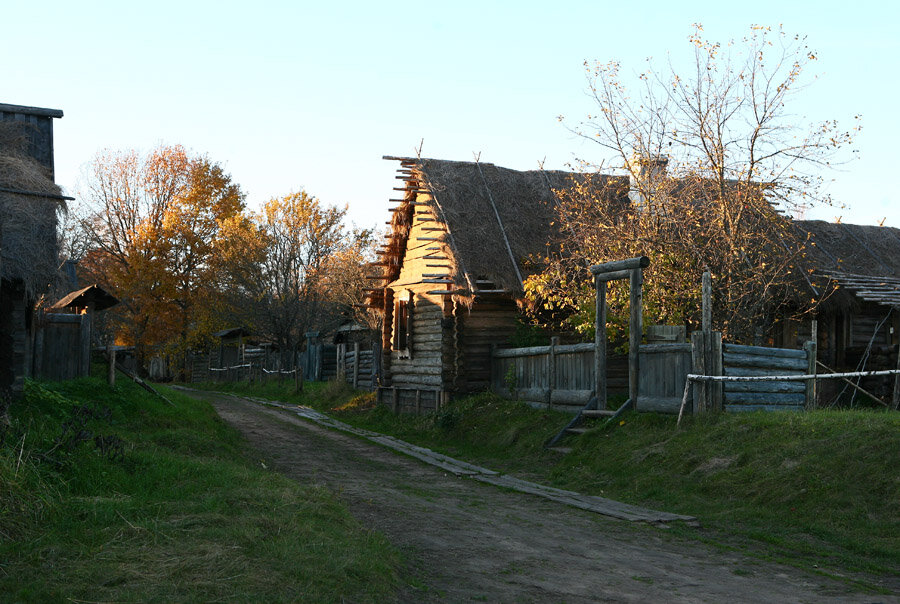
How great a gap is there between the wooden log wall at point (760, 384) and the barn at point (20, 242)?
1081 cm

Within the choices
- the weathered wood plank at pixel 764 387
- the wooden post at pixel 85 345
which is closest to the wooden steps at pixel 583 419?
the weathered wood plank at pixel 764 387

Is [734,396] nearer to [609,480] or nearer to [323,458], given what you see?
[609,480]

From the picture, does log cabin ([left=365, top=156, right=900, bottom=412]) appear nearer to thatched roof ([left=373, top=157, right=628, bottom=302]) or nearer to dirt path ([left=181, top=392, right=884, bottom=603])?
thatched roof ([left=373, top=157, right=628, bottom=302])

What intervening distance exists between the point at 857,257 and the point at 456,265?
Answer: 36.4ft

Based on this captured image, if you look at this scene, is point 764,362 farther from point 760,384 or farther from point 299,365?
point 299,365

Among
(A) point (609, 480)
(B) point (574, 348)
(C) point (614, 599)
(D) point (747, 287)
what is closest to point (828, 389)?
(D) point (747, 287)

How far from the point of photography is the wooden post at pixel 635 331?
1408cm

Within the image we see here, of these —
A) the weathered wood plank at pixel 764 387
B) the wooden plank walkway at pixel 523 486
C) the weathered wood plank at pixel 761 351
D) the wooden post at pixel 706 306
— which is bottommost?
the wooden plank walkway at pixel 523 486

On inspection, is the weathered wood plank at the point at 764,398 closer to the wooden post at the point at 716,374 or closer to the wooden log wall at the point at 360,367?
the wooden post at the point at 716,374

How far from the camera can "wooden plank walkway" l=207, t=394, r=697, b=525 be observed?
9.41m

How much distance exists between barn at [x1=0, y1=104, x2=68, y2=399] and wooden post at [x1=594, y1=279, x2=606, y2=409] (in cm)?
938

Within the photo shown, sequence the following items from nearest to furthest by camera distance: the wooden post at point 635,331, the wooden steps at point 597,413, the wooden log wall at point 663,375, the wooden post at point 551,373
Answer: the wooden log wall at point 663,375 < the wooden post at point 635,331 < the wooden steps at point 597,413 < the wooden post at point 551,373

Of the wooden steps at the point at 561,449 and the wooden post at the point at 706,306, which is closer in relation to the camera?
the wooden post at the point at 706,306

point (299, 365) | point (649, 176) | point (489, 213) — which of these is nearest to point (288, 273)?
point (299, 365)
